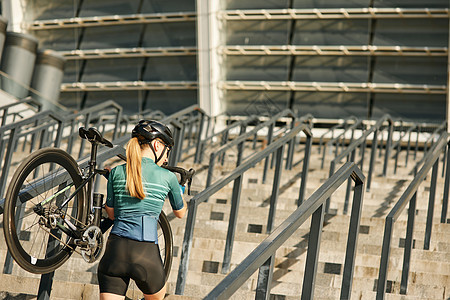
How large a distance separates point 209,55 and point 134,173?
58.4ft

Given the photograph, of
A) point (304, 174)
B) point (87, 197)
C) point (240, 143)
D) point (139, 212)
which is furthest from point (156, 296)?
point (240, 143)

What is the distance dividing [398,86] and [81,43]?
33.6 ft

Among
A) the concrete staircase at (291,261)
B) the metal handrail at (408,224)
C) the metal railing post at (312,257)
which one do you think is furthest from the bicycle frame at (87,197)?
the metal handrail at (408,224)

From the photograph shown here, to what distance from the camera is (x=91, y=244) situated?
3957 millimetres

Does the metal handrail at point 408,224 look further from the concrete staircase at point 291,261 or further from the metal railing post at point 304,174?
the metal railing post at point 304,174

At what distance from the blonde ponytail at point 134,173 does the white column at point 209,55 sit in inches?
696

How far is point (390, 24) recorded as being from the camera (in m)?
20.5

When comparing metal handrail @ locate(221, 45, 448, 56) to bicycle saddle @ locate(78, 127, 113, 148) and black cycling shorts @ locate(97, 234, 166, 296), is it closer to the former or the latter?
bicycle saddle @ locate(78, 127, 113, 148)

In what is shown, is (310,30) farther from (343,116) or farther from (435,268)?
(435,268)

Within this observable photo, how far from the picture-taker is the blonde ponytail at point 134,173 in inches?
146

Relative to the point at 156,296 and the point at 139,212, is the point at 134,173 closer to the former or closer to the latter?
the point at 139,212

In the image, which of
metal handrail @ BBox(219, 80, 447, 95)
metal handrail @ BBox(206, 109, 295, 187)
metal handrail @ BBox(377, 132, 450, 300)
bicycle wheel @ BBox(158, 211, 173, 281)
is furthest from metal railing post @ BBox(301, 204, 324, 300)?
metal handrail @ BBox(219, 80, 447, 95)

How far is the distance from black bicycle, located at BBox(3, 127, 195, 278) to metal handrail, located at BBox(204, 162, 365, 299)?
2.24 feet

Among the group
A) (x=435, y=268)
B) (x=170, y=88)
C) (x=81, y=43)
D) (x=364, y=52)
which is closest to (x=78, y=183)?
(x=435, y=268)
